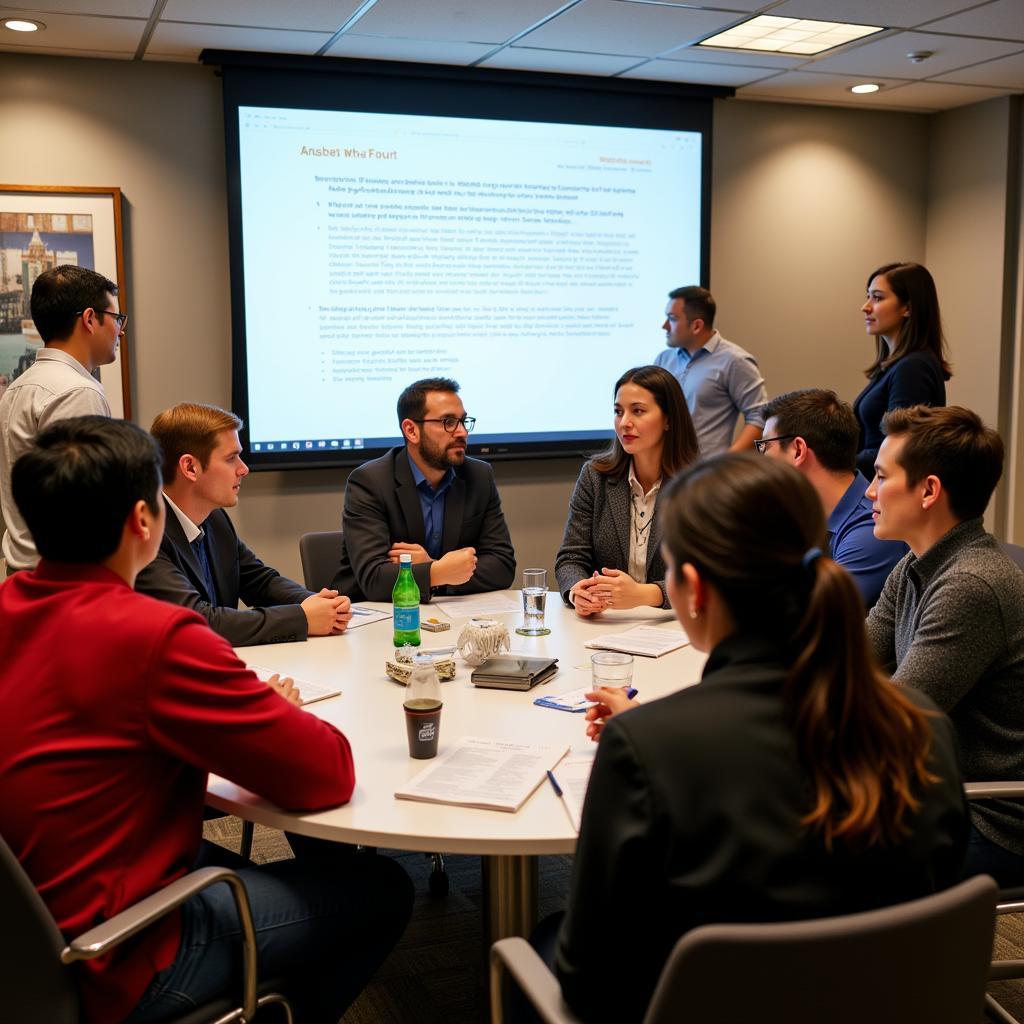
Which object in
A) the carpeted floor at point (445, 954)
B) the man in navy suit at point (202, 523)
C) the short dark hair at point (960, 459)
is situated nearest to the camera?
the short dark hair at point (960, 459)

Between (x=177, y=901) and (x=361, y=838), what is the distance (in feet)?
0.90

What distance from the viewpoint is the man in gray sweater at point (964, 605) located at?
1.86 m

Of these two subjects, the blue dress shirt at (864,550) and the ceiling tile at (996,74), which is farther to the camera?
the ceiling tile at (996,74)

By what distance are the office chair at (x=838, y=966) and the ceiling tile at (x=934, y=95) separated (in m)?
5.18

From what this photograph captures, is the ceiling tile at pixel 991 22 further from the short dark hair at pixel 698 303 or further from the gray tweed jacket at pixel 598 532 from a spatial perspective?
the gray tweed jacket at pixel 598 532

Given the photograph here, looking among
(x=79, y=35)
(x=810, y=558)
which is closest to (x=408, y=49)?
(x=79, y=35)

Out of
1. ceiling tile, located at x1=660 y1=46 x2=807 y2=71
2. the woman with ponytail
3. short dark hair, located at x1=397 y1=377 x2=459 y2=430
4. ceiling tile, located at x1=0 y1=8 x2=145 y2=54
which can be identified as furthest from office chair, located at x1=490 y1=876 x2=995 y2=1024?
ceiling tile, located at x1=660 y1=46 x2=807 y2=71

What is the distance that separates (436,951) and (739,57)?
3.98 metres

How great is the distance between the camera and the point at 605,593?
2857 millimetres

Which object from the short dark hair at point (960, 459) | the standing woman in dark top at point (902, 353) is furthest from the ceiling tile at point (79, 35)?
the short dark hair at point (960, 459)

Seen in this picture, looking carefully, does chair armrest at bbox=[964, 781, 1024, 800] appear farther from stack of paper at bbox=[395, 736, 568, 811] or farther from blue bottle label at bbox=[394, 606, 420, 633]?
blue bottle label at bbox=[394, 606, 420, 633]

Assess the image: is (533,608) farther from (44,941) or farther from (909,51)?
(909,51)

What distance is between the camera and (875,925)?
1.03 m

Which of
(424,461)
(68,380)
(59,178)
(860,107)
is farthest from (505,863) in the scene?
(860,107)
